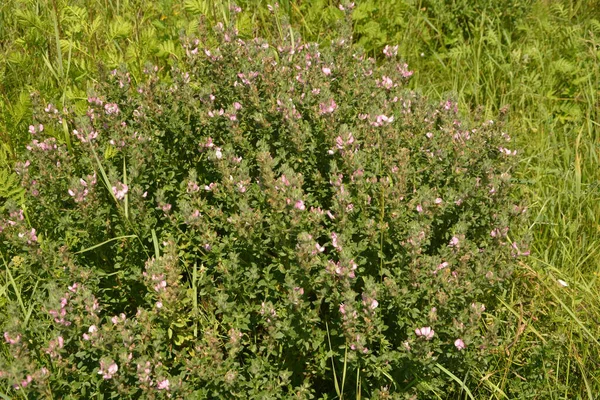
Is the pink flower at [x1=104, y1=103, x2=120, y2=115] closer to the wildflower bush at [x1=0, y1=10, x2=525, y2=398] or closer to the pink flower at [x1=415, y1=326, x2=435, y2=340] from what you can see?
the wildflower bush at [x1=0, y1=10, x2=525, y2=398]

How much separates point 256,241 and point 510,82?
2.71 meters

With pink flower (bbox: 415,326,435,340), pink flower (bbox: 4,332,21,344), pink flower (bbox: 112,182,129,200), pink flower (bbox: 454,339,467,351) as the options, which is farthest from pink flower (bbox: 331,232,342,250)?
pink flower (bbox: 4,332,21,344)

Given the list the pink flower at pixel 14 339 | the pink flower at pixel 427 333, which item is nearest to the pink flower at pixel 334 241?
the pink flower at pixel 427 333

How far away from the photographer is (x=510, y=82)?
4719 mm

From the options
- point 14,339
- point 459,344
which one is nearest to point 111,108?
point 14,339

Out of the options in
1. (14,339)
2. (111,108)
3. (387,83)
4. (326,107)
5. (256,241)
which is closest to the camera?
(14,339)

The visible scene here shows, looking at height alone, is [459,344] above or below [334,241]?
below

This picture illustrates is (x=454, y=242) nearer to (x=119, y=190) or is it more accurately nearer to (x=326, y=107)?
(x=326, y=107)

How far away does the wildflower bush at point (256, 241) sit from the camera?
2.56 meters

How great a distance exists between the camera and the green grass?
3.07 meters

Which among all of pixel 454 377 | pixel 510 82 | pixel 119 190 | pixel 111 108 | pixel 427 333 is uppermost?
pixel 111 108

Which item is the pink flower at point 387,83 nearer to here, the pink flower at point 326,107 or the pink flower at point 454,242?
the pink flower at point 326,107

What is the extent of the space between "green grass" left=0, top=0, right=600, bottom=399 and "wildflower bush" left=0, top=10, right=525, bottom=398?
0.26 m

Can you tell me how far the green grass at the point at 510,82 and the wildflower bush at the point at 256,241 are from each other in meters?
0.26
